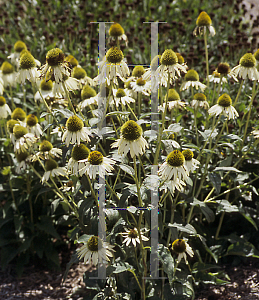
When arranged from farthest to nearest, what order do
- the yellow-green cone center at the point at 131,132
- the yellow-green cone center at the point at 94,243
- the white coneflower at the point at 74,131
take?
the yellow-green cone center at the point at 94,243, the white coneflower at the point at 74,131, the yellow-green cone center at the point at 131,132

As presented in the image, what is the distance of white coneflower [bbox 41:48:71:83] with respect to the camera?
1788 millimetres

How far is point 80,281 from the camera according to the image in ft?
9.05

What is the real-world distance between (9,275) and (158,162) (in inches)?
66.4

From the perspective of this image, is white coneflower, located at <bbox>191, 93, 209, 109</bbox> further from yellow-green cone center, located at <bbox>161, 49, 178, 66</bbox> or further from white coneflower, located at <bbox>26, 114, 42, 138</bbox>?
white coneflower, located at <bbox>26, 114, 42, 138</bbox>

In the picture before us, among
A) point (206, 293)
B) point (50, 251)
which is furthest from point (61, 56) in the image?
point (206, 293)

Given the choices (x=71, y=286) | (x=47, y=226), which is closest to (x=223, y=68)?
(x=47, y=226)

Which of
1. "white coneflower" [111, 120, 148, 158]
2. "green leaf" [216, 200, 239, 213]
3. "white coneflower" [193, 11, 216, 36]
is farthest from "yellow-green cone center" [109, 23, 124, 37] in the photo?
"green leaf" [216, 200, 239, 213]

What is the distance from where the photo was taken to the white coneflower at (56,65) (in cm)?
179

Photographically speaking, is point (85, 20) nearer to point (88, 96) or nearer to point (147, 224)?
point (88, 96)

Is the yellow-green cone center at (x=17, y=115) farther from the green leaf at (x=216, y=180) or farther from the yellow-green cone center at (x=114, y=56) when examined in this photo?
the green leaf at (x=216, y=180)

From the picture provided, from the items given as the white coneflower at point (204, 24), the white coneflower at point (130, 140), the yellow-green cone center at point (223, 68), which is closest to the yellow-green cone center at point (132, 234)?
the white coneflower at point (130, 140)

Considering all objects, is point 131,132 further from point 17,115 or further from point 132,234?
point 17,115

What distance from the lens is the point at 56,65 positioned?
181cm

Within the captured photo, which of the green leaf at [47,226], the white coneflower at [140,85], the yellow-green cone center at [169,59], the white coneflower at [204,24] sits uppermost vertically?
the white coneflower at [204,24]
